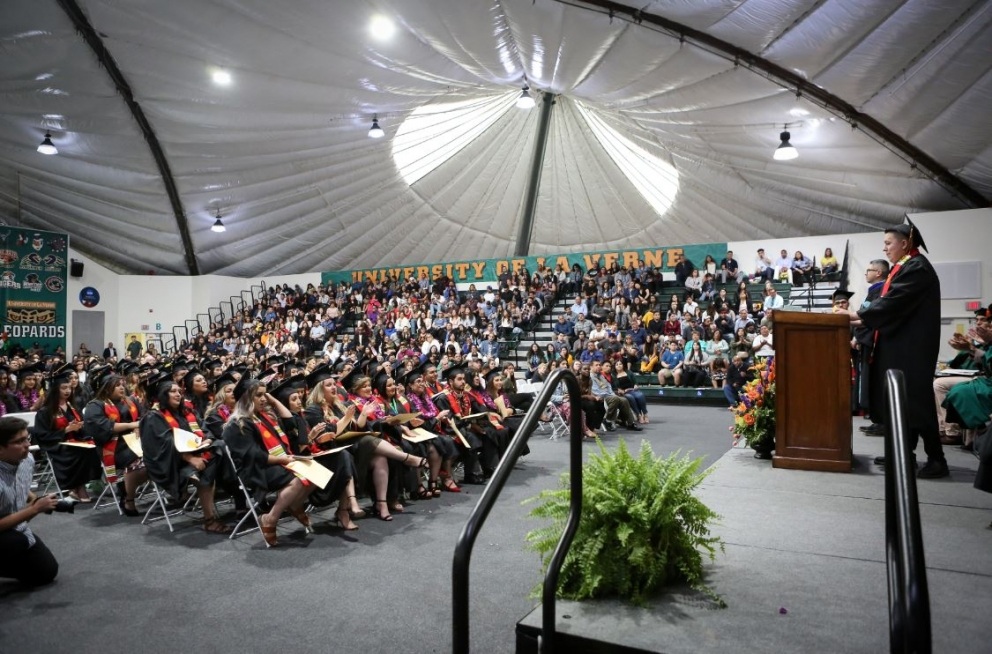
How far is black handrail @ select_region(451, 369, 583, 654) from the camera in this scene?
6.34 ft

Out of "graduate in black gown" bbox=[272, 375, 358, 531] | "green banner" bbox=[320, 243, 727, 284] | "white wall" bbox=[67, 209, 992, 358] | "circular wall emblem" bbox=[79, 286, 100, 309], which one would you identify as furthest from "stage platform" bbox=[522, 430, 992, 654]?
"circular wall emblem" bbox=[79, 286, 100, 309]

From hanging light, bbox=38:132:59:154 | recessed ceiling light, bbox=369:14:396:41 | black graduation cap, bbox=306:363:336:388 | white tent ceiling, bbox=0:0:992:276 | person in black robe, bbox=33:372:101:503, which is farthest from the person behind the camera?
hanging light, bbox=38:132:59:154

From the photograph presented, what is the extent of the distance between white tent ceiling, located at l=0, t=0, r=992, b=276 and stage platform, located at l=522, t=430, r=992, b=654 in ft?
27.5

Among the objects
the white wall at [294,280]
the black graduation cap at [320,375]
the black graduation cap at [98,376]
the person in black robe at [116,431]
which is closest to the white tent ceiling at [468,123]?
the white wall at [294,280]

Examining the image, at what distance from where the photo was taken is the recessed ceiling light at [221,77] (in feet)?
45.7

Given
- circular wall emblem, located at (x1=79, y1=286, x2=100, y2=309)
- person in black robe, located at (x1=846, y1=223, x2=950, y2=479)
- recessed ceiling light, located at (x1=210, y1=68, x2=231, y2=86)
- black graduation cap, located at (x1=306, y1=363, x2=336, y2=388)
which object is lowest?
black graduation cap, located at (x1=306, y1=363, x2=336, y2=388)

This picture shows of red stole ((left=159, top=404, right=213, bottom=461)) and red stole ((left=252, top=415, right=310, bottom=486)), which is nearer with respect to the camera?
red stole ((left=252, top=415, right=310, bottom=486))

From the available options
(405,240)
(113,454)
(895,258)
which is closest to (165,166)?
(405,240)

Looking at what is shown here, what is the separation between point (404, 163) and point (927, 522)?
18563 millimetres

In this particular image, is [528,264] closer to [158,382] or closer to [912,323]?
[158,382]

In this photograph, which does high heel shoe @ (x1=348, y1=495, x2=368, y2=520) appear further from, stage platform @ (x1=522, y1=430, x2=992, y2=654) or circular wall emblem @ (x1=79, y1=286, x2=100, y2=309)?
circular wall emblem @ (x1=79, y1=286, x2=100, y2=309)

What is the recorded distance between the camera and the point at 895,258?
445 centimetres

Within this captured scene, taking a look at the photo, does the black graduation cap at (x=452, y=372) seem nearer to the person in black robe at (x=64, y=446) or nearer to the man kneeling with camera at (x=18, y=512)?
the person in black robe at (x=64, y=446)

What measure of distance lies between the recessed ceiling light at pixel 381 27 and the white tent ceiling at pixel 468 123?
0.17 m
